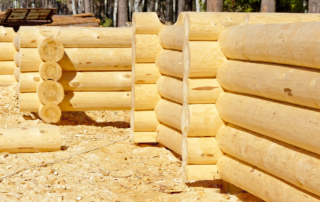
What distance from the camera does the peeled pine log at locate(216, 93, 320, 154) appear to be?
3137mm

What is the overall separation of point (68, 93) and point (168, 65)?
2.93 meters

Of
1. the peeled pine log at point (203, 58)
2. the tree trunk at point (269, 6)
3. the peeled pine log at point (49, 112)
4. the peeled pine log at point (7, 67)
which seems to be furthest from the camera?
the tree trunk at point (269, 6)

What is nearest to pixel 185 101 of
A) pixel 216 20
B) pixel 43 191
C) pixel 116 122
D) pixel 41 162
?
pixel 216 20

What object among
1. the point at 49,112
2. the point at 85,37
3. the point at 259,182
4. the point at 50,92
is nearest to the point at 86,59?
the point at 85,37

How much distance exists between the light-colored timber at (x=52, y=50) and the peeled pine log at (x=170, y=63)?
87.7 inches

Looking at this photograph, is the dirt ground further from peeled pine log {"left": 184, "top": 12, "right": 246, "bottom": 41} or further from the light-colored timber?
peeled pine log {"left": 184, "top": 12, "right": 246, "bottom": 41}

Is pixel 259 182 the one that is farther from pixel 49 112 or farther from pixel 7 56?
pixel 7 56

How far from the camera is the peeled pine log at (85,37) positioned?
8.09 meters

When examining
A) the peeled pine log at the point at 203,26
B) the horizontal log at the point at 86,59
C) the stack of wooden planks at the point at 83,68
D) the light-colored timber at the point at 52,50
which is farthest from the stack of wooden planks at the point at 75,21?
the peeled pine log at the point at 203,26

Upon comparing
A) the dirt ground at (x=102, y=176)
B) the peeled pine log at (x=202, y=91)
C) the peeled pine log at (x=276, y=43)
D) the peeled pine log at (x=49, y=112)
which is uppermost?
the peeled pine log at (x=276, y=43)

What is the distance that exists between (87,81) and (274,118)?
515 centimetres

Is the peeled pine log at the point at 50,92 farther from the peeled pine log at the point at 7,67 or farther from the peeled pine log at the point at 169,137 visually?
the peeled pine log at the point at 7,67

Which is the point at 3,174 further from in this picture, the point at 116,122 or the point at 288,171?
the point at 116,122

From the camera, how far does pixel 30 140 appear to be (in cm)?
602
